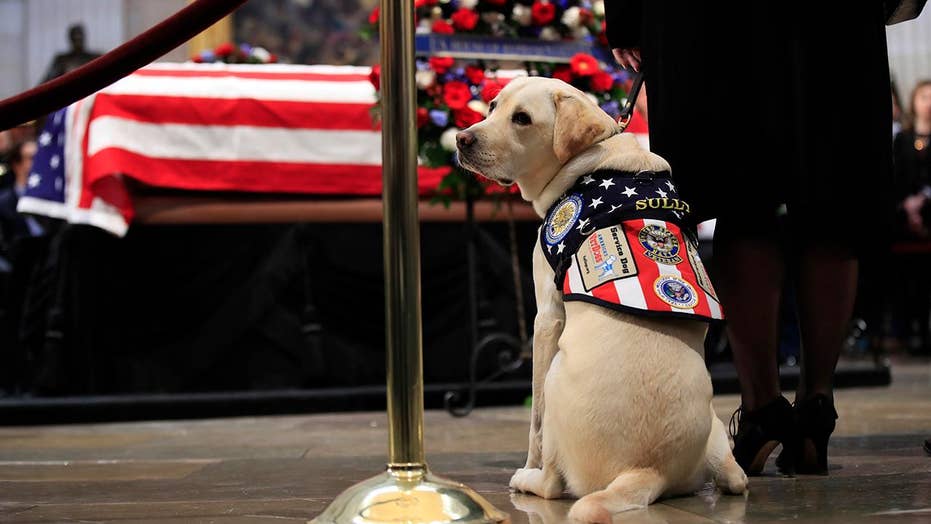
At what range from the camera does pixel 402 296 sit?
1.88 metres

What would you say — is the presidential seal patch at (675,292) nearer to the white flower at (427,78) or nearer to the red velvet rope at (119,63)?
the red velvet rope at (119,63)

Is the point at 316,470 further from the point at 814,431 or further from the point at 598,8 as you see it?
the point at 598,8

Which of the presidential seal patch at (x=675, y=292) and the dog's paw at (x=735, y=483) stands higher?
the presidential seal patch at (x=675, y=292)

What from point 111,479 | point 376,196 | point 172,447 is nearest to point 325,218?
point 376,196

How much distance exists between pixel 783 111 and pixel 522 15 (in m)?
2.31

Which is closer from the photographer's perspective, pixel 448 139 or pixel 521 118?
pixel 521 118

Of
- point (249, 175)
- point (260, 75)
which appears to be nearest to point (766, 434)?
point (249, 175)

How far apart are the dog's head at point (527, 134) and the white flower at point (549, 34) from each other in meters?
2.36

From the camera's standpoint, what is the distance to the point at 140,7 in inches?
508

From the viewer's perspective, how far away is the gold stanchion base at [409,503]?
1808 millimetres

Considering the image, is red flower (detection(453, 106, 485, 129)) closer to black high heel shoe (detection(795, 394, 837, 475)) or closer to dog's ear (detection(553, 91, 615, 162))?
dog's ear (detection(553, 91, 615, 162))

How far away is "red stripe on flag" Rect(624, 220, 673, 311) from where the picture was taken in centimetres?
201

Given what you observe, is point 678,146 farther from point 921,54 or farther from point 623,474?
point 921,54

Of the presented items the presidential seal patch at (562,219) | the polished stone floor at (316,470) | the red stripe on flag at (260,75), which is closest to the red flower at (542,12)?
the red stripe on flag at (260,75)
